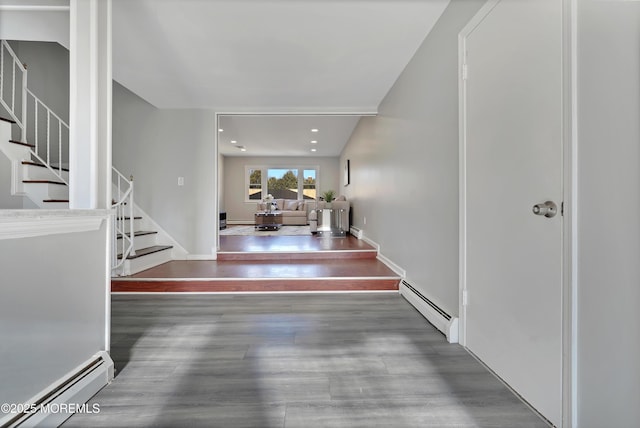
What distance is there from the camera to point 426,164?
2277mm

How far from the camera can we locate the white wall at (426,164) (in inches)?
73.9

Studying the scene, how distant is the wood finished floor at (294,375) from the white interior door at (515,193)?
0.70 feet

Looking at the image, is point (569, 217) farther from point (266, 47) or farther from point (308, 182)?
point (308, 182)

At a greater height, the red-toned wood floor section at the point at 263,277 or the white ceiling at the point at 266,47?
the white ceiling at the point at 266,47

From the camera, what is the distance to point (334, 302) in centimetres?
254

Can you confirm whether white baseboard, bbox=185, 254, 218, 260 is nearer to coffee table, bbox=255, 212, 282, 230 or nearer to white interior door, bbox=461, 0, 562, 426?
coffee table, bbox=255, 212, 282, 230

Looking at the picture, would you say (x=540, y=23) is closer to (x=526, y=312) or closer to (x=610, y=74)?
(x=610, y=74)

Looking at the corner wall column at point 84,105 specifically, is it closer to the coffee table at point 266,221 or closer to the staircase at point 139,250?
the staircase at point 139,250

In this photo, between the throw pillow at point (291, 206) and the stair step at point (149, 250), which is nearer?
the stair step at point (149, 250)

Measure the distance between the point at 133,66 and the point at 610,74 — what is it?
3500mm

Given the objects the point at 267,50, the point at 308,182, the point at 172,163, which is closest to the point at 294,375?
the point at 267,50

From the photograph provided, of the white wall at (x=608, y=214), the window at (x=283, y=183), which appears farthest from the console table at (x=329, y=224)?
the white wall at (x=608, y=214)

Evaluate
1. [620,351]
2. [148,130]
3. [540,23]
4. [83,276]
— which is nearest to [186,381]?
[83,276]

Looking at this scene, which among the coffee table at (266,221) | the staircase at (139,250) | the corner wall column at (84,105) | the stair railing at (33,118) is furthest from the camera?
the coffee table at (266,221)
